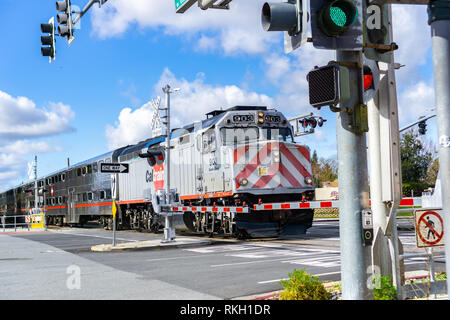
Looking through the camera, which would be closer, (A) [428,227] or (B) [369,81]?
(B) [369,81]

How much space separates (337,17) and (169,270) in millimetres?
6816

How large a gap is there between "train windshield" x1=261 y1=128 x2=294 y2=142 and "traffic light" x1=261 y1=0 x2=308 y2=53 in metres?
11.2

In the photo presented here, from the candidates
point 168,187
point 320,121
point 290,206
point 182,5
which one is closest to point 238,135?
point 168,187

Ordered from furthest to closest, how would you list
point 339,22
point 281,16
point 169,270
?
point 169,270 → point 281,16 → point 339,22

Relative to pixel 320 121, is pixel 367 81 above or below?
below

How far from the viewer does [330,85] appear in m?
4.56

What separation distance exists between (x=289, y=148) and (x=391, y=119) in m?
9.31

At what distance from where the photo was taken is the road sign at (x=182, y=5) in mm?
9951

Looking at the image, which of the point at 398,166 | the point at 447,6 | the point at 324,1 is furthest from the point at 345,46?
the point at 398,166

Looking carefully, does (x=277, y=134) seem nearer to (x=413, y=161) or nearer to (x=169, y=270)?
(x=169, y=270)

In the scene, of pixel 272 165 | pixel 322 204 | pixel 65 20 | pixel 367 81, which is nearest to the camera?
pixel 367 81

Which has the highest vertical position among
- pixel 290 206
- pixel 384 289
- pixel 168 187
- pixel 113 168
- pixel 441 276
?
pixel 113 168

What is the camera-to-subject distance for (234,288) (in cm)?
769

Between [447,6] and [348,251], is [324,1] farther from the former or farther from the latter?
[348,251]
